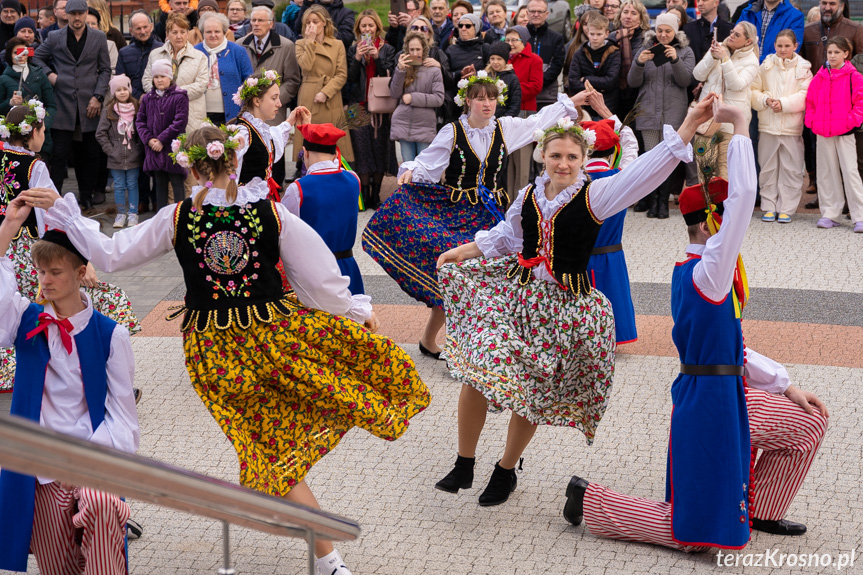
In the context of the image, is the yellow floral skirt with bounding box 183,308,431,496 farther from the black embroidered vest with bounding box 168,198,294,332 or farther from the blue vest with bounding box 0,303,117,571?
the blue vest with bounding box 0,303,117,571

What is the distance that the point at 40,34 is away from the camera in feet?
39.3

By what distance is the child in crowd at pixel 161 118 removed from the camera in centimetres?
987

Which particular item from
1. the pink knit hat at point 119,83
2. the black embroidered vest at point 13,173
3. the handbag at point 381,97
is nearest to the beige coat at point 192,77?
the pink knit hat at point 119,83

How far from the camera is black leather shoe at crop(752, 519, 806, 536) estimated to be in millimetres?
4453

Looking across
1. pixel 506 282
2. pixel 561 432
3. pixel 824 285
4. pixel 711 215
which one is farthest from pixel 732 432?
pixel 824 285

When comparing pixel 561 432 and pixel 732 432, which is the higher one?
pixel 732 432

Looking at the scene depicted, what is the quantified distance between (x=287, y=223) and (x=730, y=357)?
6.02 feet

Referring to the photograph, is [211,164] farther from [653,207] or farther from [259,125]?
[653,207]

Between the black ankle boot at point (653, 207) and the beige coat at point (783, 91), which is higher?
the beige coat at point (783, 91)

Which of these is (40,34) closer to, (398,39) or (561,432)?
(398,39)

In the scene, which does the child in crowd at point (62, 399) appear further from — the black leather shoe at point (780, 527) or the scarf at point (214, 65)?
the scarf at point (214, 65)

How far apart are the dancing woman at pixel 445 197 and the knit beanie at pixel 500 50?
3115 mm

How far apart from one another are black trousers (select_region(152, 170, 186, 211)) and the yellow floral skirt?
639 cm

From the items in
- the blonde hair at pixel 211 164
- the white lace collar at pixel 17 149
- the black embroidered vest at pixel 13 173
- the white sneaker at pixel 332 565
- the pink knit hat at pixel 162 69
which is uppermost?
the blonde hair at pixel 211 164
